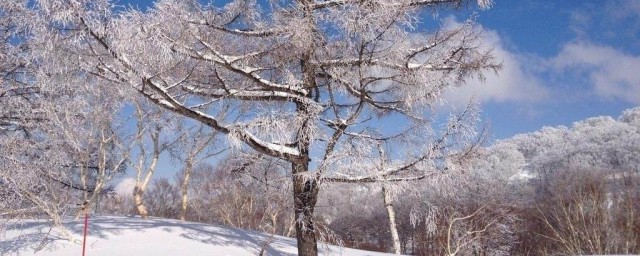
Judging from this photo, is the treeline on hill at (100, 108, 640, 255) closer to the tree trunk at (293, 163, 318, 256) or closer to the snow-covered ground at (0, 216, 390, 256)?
the tree trunk at (293, 163, 318, 256)

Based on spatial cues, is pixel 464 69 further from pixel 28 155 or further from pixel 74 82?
pixel 28 155

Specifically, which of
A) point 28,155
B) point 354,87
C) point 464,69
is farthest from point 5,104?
point 464,69

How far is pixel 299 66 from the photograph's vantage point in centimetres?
734

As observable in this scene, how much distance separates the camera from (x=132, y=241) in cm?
838

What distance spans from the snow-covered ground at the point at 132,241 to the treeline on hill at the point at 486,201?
722mm

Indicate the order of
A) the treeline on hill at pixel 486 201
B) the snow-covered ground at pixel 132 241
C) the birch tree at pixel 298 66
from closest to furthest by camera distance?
the birch tree at pixel 298 66 < the treeline on hill at pixel 486 201 < the snow-covered ground at pixel 132 241

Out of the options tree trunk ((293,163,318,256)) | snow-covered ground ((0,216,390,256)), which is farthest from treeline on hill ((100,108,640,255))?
snow-covered ground ((0,216,390,256))

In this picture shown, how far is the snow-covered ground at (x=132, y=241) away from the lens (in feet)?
26.4

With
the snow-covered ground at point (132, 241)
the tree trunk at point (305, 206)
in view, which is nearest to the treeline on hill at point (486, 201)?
the tree trunk at point (305, 206)

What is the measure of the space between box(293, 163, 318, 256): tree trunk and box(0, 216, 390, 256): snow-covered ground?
504mm

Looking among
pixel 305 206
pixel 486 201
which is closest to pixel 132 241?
Answer: pixel 305 206

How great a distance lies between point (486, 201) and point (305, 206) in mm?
19975

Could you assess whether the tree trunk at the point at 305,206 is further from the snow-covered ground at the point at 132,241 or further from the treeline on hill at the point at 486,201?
the snow-covered ground at the point at 132,241

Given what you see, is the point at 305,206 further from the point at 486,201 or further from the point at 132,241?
the point at 486,201
